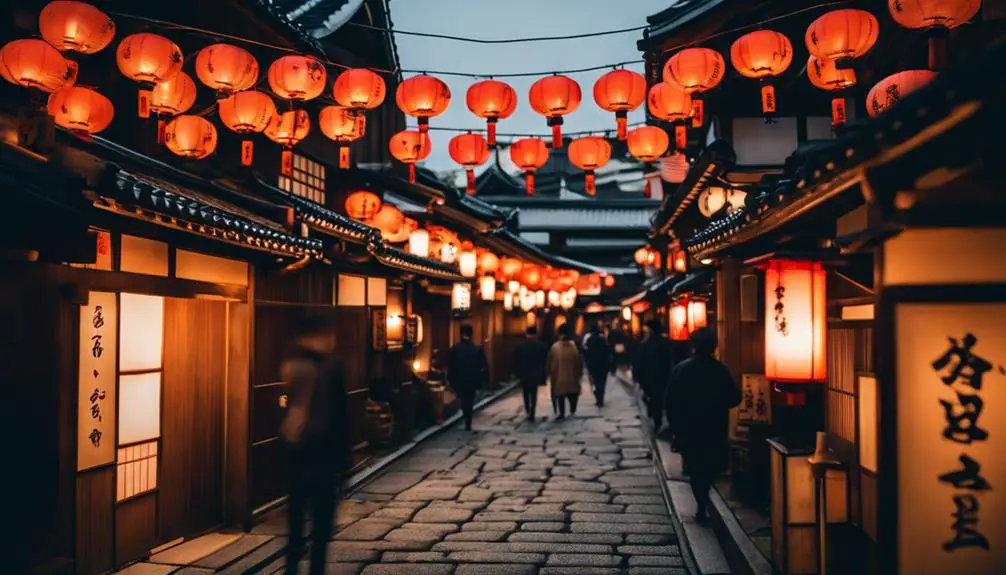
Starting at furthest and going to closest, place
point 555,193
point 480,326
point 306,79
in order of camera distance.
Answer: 1. point 555,193
2. point 480,326
3. point 306,79

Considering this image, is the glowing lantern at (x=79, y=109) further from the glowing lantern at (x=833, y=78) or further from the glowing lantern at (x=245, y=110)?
the glowing lantern at (x=833, y=78)

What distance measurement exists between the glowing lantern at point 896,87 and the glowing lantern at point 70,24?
30.4 feet

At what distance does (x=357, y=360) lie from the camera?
1852 cm

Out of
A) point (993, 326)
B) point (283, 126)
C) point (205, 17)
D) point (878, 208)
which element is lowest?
point (993, 326)

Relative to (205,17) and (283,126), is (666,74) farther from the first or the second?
(205,17)

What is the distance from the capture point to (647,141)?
16.6 metres

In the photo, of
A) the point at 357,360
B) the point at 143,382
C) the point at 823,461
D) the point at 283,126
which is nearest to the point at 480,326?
the point at 357,360

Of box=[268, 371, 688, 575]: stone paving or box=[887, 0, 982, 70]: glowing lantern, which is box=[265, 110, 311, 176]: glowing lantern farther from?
box=[887, 0, 982, 70]: glowing lantern

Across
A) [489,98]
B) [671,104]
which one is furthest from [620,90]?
[489,98]

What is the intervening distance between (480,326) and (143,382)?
87.3ft

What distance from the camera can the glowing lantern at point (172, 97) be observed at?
12.4 m

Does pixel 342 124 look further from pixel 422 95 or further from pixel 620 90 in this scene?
pixel 620 90

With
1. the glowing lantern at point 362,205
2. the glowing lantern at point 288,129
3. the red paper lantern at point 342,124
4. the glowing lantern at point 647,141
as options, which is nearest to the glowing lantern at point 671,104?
the glowing lantern at point 647,141

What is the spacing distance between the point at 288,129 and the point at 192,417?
540 centimetres
